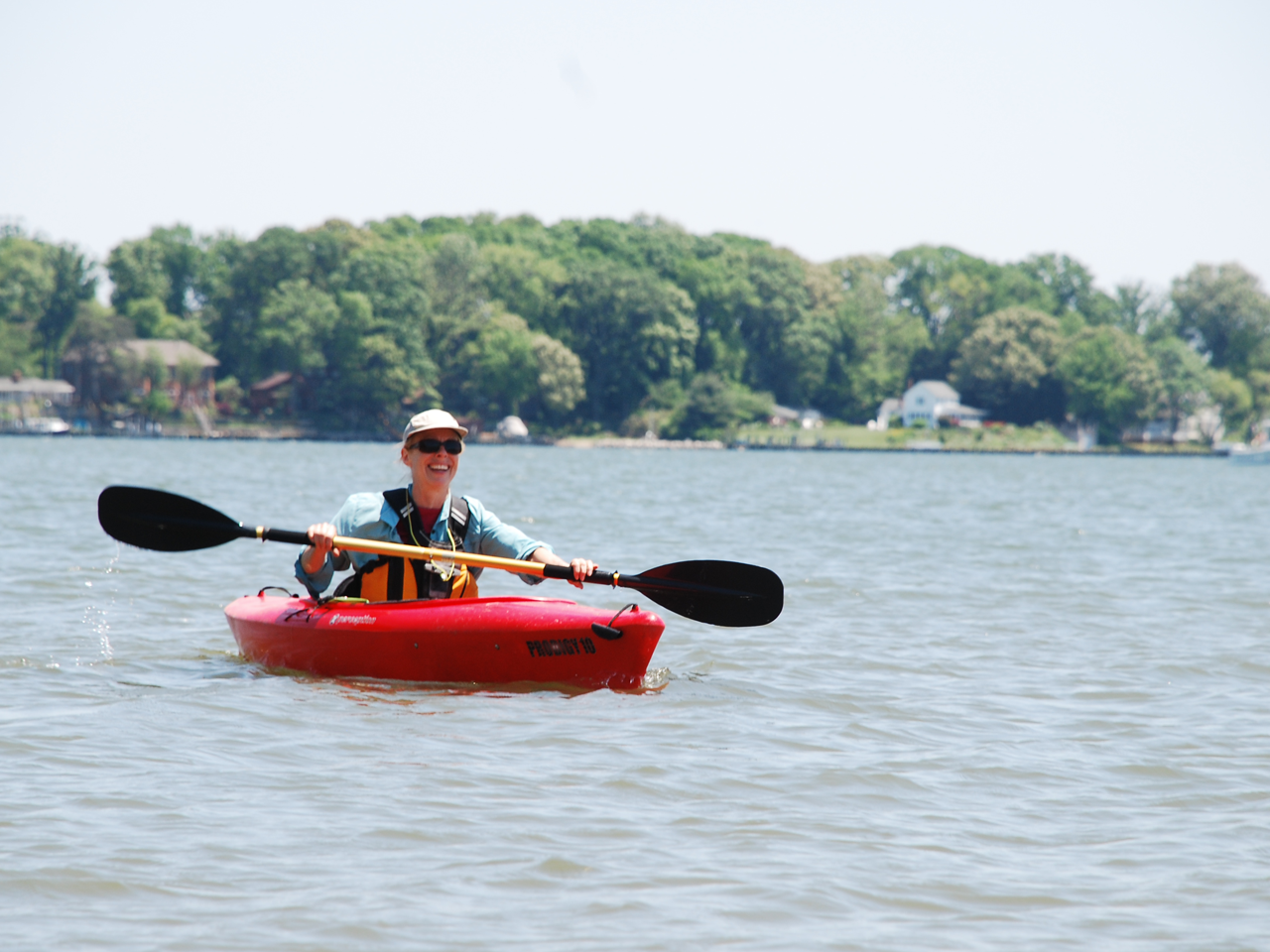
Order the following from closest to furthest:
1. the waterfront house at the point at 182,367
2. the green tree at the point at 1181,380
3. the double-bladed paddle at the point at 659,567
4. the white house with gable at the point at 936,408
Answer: the double-bladed paddle at the point at 659,567, the waterfront house at the point at 182,367, the green tree at the point at 1181,380, the white house with gable at the point at 936,408

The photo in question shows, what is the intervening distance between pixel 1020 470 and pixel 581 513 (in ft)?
143

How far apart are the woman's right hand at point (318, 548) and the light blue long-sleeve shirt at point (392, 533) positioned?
0.07m

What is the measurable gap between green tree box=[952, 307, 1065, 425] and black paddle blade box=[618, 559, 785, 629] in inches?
3619

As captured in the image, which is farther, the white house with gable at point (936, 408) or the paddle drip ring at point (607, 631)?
the white house with gable at point (936, 408)

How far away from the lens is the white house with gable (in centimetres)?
10012

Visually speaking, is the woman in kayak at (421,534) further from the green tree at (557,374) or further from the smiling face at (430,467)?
the green tree at (557,374)

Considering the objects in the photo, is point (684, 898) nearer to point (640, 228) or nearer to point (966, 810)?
point (966, 810)

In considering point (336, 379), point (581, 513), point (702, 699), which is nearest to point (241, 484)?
point (581, 513)

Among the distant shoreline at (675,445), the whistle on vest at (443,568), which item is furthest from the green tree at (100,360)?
the whistle on vest at (443,568)

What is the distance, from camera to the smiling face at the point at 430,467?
7430 millimetres

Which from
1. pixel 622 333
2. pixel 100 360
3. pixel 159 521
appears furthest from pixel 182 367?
pixel 159 521

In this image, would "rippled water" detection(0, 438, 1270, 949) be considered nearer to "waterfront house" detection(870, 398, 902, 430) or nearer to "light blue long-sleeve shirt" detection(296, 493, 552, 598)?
"light blue long-sleeve shirt" detection(296, 493, 552, 598)

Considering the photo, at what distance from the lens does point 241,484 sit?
3288cm

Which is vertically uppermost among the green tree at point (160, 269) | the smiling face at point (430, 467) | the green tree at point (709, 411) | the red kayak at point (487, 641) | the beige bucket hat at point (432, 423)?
the green tree at point (160, 269)
